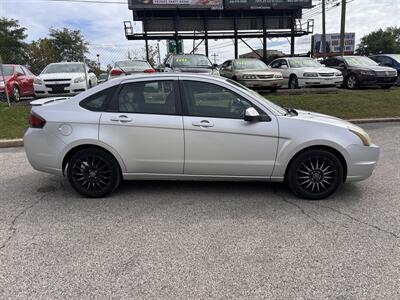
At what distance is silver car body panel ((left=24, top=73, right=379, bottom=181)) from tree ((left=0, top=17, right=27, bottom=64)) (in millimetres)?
49157

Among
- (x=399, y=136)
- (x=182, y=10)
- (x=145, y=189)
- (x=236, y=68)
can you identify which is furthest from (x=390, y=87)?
(x=182, y=10)

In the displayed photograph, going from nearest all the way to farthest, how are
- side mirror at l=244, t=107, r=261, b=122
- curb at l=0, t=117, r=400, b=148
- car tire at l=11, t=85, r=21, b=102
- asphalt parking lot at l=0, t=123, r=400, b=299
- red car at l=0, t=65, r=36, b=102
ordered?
asphalt parking lot at l=0, t=123, r=400, b=299 < side mirror at l=244, t=107, r=261, b=122 < curb at l=0, t=117, r=400, b=148 < red car at l=0, t=65, r=36, b=102 < car tire at l=11, t=85, r=21, b=102

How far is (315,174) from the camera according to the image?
464 centimetres

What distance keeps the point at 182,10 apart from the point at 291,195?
31309 millimetres

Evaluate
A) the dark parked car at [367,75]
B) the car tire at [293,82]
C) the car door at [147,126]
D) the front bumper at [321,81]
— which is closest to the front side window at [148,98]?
the car door at [147,126]

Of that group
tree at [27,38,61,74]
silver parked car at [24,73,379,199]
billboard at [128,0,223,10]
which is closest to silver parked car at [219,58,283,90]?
silver parked car at [24,73,379,199]

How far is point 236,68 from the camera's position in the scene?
578 inches

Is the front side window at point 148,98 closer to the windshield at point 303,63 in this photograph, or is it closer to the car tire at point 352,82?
the windshield at point 303,63

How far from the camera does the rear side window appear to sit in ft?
15.6

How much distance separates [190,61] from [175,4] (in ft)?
67.5

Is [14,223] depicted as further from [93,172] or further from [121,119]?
[121,119]

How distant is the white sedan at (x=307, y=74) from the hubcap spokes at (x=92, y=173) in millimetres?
11262

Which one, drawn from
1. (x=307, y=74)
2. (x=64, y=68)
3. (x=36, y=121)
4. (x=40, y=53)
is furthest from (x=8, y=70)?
(x=40, y=53)

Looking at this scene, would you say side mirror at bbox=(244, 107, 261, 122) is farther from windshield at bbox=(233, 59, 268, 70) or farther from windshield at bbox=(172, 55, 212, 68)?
windshield at bbox=(233, 59, 268, 70)
